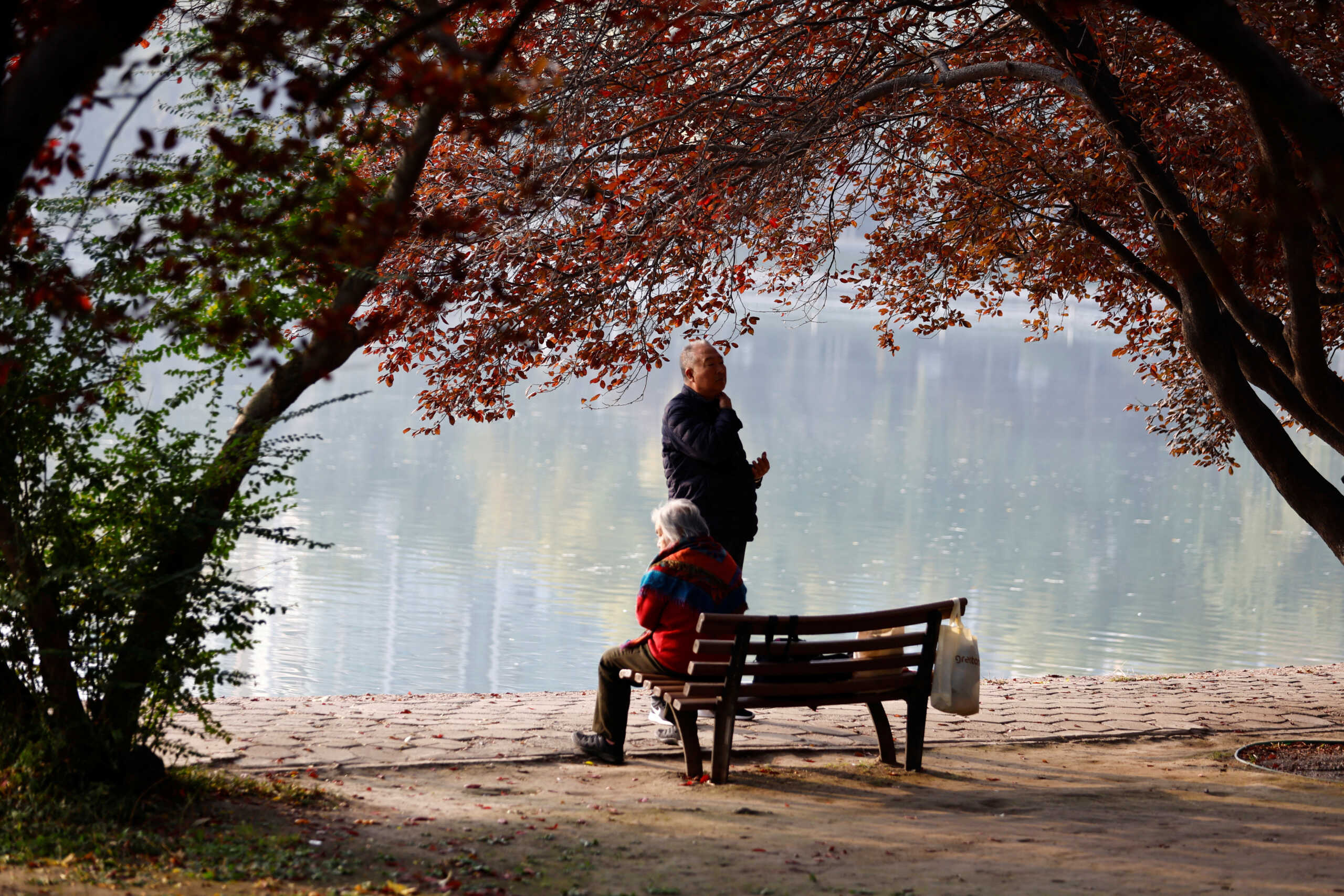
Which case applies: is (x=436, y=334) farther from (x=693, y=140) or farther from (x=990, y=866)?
(x=990, y=866)

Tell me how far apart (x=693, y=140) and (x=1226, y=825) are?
491cm

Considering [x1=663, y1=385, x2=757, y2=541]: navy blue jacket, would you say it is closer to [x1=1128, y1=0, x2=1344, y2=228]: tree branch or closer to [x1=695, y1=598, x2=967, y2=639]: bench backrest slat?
[x1=695, y1=598, x2=967, y2=639]: bench backrest slat

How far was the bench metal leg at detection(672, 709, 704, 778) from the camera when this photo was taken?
5.66m

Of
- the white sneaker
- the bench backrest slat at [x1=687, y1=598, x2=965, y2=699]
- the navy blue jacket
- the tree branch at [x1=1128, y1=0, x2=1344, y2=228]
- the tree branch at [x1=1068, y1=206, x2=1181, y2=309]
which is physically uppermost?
the tree branch at [x1=1068, y1=206, x2=1181, y2=309]

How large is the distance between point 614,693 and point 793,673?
86 centimetres

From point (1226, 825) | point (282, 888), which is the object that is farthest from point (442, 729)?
point (1226, 825)

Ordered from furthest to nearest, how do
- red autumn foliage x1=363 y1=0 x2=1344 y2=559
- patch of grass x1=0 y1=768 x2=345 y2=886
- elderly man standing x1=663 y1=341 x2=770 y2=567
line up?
red autumn foliage x1=363 y1=0 x2=1344 y2=559 → elderly man standing x1=663 y1=341 x2=770 y2=567 → patch of grass x1=0 y1=768 x2=345 y2=886

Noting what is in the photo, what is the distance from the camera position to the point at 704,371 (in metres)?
6.71

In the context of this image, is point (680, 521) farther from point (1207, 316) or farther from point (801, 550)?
point (801, 550)

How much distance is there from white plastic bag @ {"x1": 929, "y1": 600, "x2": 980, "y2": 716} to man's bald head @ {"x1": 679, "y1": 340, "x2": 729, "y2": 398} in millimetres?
1693

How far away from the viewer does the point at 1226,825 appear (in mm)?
5113

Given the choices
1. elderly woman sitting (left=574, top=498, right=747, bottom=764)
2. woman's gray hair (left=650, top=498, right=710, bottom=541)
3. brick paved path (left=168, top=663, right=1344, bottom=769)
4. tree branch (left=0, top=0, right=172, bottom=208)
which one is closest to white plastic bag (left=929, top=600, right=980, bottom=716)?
brick paved path (left=168, top=663, right=1344, bottom=769)

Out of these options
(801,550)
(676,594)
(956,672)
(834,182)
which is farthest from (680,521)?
(801,550)

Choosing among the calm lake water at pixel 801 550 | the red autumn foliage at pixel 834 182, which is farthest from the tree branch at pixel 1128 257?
the calm lake water at pixel 801 550
